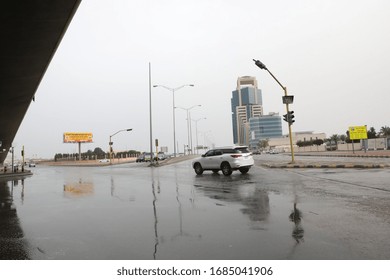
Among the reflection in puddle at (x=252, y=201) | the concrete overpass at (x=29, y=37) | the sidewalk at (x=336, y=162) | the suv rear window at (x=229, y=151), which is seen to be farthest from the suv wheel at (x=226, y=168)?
the concrete overpass at (x=29, y=37)

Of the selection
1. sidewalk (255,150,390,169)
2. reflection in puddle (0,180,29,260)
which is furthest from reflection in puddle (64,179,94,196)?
sidewalk (255,150,390,169)

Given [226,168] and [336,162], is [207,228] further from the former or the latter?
[336,162]

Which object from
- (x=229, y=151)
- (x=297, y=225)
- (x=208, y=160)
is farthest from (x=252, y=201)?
(x=208, y=160)

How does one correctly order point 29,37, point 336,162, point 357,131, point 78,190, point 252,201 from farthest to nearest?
point 357,131
point 336,162
point 78,190
point 29,37
point 252,201

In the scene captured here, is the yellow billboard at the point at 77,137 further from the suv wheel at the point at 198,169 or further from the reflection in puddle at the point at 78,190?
the reflection in puddle at the point at 78,190

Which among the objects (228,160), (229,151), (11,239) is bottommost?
(11,239)

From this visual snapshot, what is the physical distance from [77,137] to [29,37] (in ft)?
300

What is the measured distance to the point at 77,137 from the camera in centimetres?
9525

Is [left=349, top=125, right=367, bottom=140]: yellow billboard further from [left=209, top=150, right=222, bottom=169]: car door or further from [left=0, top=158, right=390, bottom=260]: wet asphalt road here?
[left=0, top=158, right=390, bottom=260]: wet asphalt road

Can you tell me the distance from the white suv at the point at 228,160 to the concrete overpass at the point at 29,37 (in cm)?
1069

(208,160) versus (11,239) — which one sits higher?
(208,160)

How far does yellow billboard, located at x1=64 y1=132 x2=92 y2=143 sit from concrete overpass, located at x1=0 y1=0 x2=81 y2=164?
8123 centimetres
